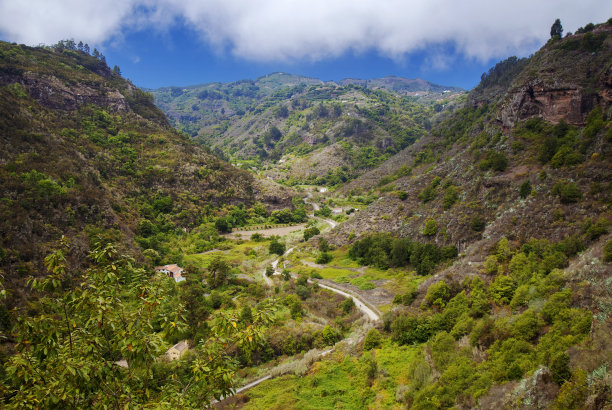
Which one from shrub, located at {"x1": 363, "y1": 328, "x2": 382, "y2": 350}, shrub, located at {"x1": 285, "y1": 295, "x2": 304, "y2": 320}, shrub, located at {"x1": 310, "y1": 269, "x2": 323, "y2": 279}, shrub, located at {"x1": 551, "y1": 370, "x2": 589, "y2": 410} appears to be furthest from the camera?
shrub, located at {"x1": 310, "y1": 269, "x2": 323, "y2": 279}

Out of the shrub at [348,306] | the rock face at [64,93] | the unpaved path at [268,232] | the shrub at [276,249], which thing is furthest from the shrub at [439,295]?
the rock face at [64,93]

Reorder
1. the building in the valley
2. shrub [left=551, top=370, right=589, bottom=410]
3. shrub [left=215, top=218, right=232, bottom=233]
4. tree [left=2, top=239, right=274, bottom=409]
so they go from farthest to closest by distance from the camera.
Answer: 1. shrub [left=215, top=218, right=232, bottom=233]
2. the building in the valley
3. shrub [left=551, top=370, right=589, bottom=410]
4. tree [left=2, top=239, right=274, bottom=409]

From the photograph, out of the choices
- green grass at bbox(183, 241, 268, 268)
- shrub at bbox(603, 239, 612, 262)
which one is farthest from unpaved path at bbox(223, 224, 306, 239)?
shrub at bbox(603, 239, 612, 262)

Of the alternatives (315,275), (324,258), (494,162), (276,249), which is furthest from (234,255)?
(494,162)

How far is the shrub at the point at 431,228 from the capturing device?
4247 cm

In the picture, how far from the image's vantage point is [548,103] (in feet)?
127

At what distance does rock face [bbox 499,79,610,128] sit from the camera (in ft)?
113

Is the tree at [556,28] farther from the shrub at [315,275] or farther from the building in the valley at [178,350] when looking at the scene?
the building in the valley at [178,350]

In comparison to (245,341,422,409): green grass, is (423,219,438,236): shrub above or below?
above

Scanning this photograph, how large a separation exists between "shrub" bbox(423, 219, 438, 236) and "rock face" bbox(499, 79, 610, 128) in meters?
17.7

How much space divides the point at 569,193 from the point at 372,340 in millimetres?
21383

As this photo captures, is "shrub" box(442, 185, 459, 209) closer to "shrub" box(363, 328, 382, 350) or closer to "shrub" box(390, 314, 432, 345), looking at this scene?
"shrub" box(390, 314, 432, 345)

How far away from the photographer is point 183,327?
647cm

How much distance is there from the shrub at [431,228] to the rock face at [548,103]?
17.7 m
